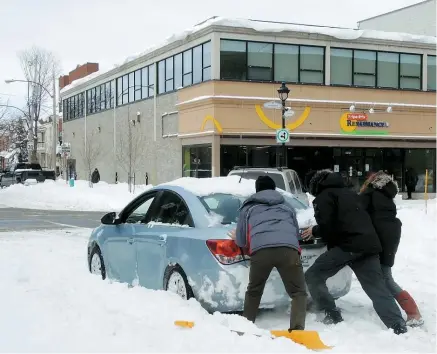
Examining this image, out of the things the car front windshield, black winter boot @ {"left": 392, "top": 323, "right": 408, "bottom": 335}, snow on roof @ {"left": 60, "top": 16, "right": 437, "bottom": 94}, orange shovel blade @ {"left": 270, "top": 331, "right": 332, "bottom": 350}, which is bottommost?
black winter boot @ {"left": 392, "top": 323, "right": 408, "bottom": 335}

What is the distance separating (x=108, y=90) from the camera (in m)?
45.2

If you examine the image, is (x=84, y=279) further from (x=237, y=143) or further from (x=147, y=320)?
(x=237, y=143)

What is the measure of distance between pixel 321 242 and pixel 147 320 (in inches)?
87.1

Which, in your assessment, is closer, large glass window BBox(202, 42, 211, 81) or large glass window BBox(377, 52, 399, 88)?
large glass window BBox(202, 42, 211, 81)

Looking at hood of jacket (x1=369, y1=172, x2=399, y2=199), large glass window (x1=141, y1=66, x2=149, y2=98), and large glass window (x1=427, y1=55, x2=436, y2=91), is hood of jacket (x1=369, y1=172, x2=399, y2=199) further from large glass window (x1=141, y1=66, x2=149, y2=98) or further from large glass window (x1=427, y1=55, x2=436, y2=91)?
large glass window (x1=141, y1=66, x2=149, y2=98)

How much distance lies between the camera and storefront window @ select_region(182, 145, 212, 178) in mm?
30812

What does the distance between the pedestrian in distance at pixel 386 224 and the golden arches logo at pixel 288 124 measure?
24.3 metres

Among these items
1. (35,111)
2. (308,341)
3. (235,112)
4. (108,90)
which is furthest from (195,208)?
(35,111)

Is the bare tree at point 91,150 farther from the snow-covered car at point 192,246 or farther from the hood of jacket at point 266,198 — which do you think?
the hood of jacket at point 266,198

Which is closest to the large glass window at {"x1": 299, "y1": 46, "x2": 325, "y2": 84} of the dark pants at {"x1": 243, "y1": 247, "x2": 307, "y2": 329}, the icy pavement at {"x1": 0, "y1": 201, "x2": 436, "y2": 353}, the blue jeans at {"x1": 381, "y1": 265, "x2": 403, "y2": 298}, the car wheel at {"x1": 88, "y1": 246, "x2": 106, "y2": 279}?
the icy pavement at {"x1": 0, "y1": 201, "x2": 436, "y2": 353}

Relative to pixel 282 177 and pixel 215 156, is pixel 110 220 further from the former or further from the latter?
pixel 215 156

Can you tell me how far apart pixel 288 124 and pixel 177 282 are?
25.5 meters

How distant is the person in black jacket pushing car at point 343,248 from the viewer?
602 centimetres

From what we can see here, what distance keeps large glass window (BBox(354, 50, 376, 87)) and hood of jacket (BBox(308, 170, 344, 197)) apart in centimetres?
2806
